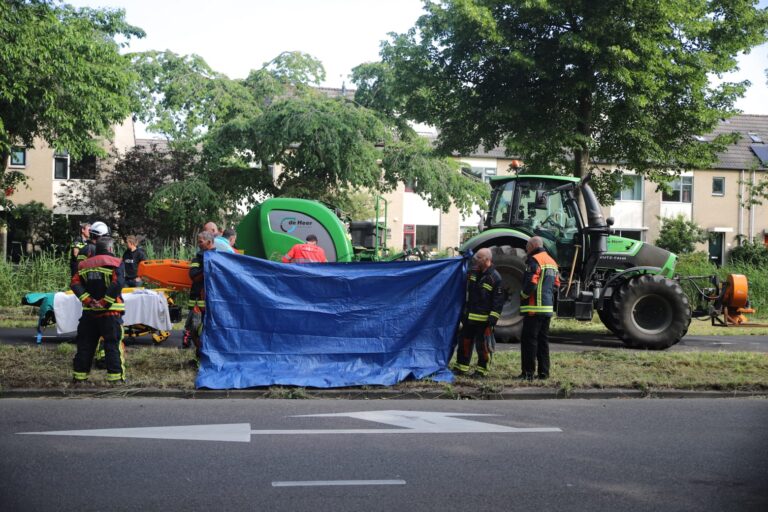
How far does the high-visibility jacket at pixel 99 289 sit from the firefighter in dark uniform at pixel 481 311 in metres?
4.30

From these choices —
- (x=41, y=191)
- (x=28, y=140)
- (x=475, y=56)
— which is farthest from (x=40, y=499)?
(x=41, y=191)

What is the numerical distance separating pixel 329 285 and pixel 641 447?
15.3 ft

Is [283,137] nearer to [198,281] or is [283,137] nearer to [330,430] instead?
[198,281]

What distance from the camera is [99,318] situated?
32.7ft

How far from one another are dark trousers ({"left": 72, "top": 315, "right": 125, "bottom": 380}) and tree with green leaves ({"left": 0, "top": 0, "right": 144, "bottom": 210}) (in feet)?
40.2

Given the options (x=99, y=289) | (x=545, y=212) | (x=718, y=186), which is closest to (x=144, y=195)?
(x=545, y=212)

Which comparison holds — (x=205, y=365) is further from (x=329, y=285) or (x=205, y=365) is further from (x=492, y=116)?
(x=492, y=116)

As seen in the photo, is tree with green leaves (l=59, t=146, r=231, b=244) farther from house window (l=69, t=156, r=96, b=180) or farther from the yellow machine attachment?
the yellow machine attachment

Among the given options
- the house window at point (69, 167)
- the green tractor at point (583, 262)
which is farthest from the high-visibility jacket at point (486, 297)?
the house window at point (69, 167)

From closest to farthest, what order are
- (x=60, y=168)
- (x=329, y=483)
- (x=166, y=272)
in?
(x=329, y=483) < (x=166, y=272) < (x=60, y=168)

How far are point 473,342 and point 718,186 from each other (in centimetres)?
3988

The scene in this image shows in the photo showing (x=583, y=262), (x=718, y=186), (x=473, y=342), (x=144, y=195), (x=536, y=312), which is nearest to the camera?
(x=536, y=312)

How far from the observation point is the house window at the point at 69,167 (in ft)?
122

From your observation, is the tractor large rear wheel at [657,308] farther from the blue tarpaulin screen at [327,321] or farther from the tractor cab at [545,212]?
the blue tarpaulin screen at [327,321]
